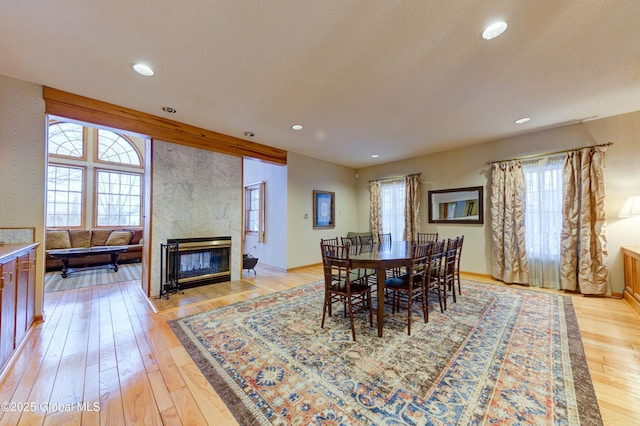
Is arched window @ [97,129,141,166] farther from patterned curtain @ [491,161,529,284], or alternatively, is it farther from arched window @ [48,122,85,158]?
patterned curtain @ [491,161,529,284]

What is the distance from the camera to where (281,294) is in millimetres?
3727

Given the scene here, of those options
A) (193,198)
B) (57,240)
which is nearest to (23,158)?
(193,198)

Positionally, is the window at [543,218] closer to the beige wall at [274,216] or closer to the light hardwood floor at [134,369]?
the light hardwood floor at [134,369]

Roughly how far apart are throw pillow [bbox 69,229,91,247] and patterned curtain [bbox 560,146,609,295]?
981 cm

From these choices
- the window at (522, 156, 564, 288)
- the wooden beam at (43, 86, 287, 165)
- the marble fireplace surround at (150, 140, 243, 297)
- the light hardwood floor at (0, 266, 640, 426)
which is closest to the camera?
the light hardwood floor at (0, 266, 640, 426)

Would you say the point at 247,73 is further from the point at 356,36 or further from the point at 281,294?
the point at 281,294

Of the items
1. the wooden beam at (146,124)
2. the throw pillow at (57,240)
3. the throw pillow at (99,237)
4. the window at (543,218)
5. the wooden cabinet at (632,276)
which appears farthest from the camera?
the throw pillow at (99,237)

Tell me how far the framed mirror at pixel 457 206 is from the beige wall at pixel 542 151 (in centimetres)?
11

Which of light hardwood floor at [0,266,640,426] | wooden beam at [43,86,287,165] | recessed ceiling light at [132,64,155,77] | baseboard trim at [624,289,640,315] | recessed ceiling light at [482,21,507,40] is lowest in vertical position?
light hardwood floor at [0,266,640,426]

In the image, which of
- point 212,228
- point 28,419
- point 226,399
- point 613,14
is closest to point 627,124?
point 613,14

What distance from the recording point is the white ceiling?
5.65ft

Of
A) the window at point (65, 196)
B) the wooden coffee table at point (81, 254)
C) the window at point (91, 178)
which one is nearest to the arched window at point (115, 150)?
the window at point (91, 178)

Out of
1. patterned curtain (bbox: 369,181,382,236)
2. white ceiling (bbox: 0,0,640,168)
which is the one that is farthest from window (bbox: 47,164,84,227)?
patterned curtain (bbox: 369,181,382,236)

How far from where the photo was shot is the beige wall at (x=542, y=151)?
3.46 m
